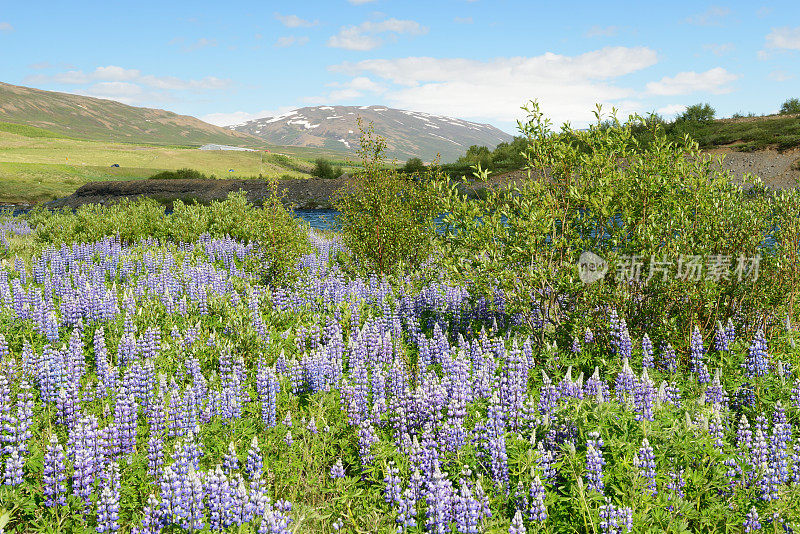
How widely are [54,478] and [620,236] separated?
822 cm

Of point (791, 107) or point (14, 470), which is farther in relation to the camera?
point (791, 107)

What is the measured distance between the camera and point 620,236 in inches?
338

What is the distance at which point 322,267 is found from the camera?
48.3 feet

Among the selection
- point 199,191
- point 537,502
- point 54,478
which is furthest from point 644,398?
point 199,191

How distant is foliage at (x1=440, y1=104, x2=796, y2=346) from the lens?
320 inches

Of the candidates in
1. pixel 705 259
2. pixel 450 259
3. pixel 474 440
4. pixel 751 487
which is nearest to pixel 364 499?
pixel 474 440

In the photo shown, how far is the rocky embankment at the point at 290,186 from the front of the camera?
118 feet

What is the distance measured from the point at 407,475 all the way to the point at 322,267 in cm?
1038

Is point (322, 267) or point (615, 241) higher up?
point (615, 241)

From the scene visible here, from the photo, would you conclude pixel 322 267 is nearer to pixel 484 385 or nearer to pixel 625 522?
pixel 484 385

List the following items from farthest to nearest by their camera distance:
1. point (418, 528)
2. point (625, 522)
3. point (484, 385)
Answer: point (484, 385) < point (418, 528) < point (625, 522)

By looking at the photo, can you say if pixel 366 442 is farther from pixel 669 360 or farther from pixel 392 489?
pixel 669 360

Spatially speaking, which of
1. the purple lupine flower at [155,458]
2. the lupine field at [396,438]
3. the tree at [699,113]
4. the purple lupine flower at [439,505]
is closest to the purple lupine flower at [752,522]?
the lupine field at [396,438]

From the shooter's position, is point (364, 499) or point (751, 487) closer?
point (751, 487)
